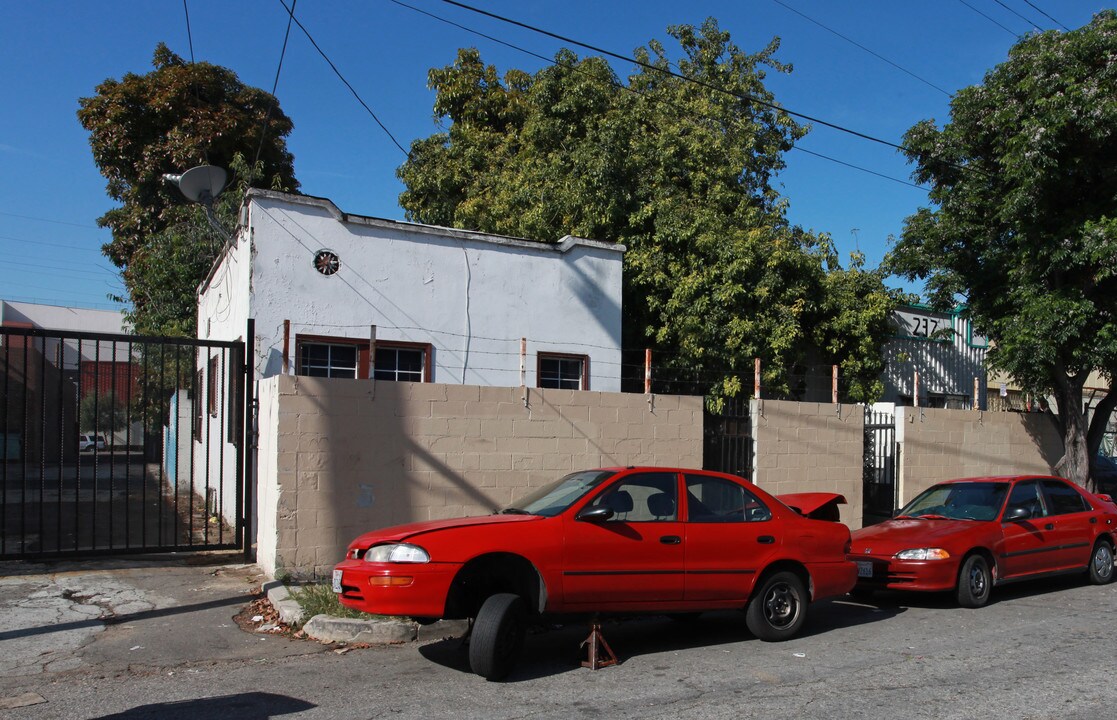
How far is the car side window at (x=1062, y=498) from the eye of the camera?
10883 mm

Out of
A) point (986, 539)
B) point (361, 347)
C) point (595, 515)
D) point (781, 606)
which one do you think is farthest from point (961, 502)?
point (361, 347)

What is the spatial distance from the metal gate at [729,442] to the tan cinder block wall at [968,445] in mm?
3847

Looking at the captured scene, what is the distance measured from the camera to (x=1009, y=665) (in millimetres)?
6883

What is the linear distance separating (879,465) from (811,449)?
8.83 feet

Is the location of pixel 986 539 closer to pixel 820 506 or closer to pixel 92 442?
pixel 820 506

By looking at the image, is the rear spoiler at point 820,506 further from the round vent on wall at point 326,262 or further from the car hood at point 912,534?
the round vent on wall at point 326,262

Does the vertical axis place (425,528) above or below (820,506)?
above

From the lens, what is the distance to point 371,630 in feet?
24.5

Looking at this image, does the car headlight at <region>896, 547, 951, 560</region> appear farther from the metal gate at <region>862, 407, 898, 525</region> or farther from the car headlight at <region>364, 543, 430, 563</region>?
the metal gate at <region>862, 407, 898, 525</region>

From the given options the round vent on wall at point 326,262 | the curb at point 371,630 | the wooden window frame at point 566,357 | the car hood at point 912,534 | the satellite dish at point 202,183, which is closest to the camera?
the curb at point 371,630

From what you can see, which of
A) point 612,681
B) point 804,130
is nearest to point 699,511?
point 612,681

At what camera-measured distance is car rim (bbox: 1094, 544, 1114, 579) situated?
1116 centimetres

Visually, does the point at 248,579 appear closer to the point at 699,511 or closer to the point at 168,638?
the point at 168,638

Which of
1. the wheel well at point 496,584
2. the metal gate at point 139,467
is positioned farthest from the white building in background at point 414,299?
the wheel well at point 496,584
